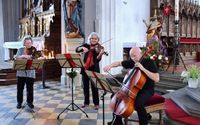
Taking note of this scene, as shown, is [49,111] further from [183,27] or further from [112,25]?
[183,27]

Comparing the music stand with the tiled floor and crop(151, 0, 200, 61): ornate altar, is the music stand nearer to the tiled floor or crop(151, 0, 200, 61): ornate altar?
the tiled floor

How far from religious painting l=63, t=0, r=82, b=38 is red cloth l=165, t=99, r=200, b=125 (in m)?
3.79

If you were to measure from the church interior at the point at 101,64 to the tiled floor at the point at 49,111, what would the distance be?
0.02 meters

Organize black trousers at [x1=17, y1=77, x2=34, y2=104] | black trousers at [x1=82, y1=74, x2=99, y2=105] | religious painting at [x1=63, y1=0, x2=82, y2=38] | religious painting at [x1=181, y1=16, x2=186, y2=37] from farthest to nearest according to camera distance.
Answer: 1. religious painting at [x1=181, y1=16, x2=186, y2=37]
2. religious painting at [x1=63, y1=0, x2=82, y2=38]
3. black trousers at [x1=17, y1=77, x2=34, y2=104]
4. black trousers at [x1=82, y1=74, x2=99, y2=105]

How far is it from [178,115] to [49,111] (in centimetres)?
247

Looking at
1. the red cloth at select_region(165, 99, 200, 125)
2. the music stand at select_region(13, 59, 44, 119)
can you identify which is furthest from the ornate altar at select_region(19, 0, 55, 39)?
the red cloth at select_region(165, 99, 200, 125)

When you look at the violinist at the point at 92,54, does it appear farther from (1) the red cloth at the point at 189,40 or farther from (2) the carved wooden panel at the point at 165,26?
(1) the red cloth at the point at 189,40

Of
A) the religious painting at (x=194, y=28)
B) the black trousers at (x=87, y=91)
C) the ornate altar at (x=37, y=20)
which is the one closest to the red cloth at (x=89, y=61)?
the black trousers at (x=87, y=91)

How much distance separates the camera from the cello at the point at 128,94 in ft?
11.3

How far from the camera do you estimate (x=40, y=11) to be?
35.2ft

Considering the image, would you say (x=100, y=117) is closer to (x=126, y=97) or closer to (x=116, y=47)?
(x=126, y=97)

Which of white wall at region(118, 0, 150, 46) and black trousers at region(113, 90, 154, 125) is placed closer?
black trousers at region(113, 90, 154, 125)

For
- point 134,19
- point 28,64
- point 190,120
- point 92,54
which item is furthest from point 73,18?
point 190,120

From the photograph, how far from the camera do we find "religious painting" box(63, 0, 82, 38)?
763 cm
